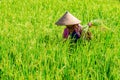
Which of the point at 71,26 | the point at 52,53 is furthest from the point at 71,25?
the point at 52,53

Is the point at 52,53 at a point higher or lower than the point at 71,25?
lower

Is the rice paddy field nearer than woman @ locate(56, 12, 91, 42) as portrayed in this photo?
Yes

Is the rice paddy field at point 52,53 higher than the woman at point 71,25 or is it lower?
lower

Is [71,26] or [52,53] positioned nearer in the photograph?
[52,53]

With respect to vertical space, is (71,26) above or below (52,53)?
above

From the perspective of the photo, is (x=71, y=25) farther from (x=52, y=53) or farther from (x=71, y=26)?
(x=52, y=53)

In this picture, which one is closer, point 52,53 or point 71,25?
point 52,53

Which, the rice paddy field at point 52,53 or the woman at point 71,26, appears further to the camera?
the woman at point 71,26

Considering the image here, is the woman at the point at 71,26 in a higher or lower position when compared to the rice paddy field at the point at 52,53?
higher

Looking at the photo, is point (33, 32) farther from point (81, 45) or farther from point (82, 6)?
point (82, 6)

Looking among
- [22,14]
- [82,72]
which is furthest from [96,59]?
[22,14]

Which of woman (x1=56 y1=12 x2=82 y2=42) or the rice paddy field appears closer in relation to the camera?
the rice paddy field

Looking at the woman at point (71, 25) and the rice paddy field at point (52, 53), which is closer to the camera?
the rice paddy field at point (52, 53)

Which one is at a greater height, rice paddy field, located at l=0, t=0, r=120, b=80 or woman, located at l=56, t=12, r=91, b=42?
woman, located at l=56, t=12, r=91, b=42
